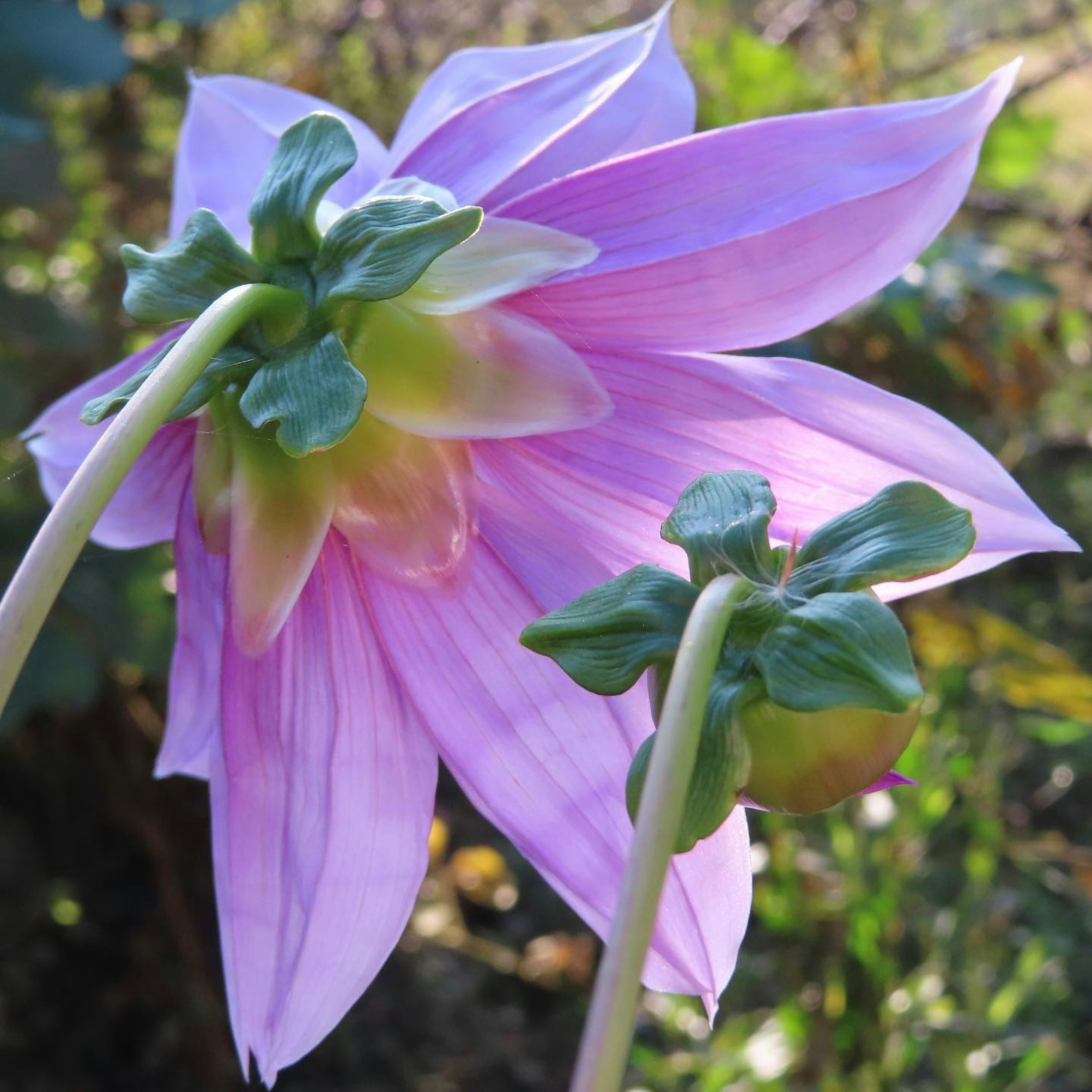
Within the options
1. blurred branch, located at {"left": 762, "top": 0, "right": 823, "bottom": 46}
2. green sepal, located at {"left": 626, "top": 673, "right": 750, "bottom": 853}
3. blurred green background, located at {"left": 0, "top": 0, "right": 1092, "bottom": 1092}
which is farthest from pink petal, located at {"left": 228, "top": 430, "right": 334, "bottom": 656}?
blurred branch, located at {"left": 762, "top": 0, "right": 823, "bottom": 46}

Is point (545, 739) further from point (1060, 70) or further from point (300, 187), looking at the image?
point (1060, 70)

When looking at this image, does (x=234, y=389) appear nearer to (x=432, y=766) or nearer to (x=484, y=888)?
(x=432, y=766)

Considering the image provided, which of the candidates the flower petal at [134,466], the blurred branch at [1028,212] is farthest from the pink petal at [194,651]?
the blurred branch at [1028,212]

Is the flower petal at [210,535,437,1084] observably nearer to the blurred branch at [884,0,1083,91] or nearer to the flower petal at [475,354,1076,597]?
the flower petal at [475,354,1076,597]

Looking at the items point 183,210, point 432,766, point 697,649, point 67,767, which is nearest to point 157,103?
point 67,767

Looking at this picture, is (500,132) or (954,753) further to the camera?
(954,753)

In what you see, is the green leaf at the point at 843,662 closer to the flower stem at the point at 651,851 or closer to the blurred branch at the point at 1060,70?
the flower stem at the point at 651,851

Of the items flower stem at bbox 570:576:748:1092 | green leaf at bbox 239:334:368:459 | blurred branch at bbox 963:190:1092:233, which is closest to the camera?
flower stem at bbox 570:576:748:1092
